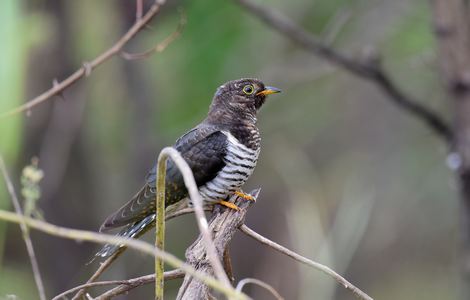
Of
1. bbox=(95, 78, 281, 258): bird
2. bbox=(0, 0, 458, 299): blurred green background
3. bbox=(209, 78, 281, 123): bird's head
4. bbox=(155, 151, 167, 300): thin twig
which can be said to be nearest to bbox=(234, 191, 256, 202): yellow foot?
bbox=(95, 78, 281, 258): bird

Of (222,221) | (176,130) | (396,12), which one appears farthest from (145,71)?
(222,221)

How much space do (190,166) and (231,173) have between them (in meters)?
0.18

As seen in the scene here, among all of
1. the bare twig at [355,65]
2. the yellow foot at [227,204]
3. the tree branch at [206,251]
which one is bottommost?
the tree branch at [206,251]

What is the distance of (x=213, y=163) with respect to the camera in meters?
3.49

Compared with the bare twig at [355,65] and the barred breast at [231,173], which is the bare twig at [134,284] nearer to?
the barred breast at [231,173]

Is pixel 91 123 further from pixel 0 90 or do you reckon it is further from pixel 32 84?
pixel 0 90

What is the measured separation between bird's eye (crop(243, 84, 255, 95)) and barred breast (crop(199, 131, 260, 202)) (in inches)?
15.0

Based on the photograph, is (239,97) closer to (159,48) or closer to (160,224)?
(159,48)

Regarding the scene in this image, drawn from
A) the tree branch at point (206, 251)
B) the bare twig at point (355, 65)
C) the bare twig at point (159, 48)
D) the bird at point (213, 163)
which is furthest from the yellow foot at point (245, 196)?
the bare twig at point (355, 65)

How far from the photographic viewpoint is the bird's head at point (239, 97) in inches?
150

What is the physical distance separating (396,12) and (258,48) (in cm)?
121

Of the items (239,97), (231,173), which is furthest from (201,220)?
(239,97)

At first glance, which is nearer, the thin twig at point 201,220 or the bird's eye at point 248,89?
the thin twig at point 201,220

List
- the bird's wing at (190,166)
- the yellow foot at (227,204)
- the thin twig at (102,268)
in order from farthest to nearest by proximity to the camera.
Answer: the bird's wing at (190,166)
the yellow foot at (227,204)
the thin twig at (102,268)
